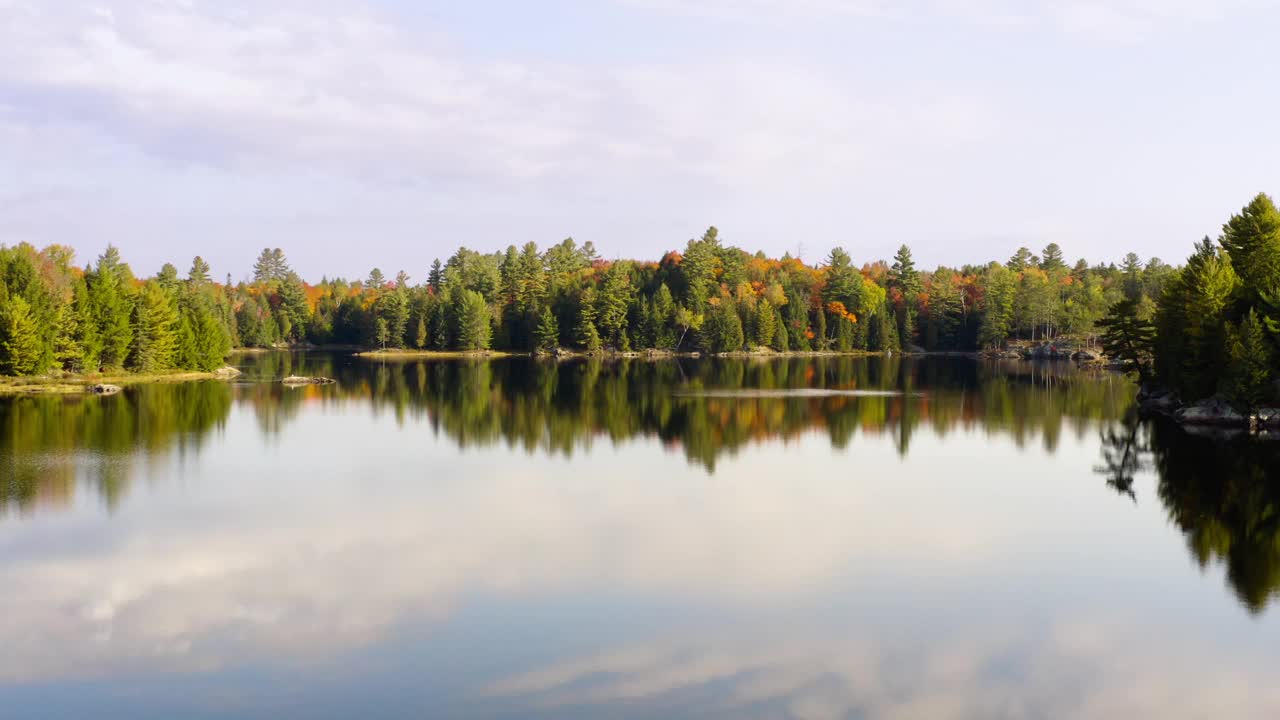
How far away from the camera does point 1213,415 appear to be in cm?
5094

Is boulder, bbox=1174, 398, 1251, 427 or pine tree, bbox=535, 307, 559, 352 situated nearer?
boulder, bbox=1174, 398, 1251, 427

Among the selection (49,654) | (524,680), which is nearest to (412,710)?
(524,680)

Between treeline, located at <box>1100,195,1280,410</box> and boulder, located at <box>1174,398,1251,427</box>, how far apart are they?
0.68m

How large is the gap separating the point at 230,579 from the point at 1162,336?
182 feet

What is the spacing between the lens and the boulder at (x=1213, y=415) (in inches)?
1946

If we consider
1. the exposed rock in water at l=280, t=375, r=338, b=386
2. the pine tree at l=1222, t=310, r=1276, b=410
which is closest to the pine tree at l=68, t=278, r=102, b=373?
the exposed rock in water at l=280, t=375, r=338, b=386

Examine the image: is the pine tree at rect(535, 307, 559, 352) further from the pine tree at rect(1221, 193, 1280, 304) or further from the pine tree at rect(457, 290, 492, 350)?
the pine tree at rect(1221, 193, 1280, 304)

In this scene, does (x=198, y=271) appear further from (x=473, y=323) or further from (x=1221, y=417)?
(x=1221, y=417)

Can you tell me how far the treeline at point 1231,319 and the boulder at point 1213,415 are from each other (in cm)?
68

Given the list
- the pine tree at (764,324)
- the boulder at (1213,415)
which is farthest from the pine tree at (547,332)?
the boulder at (1213,415)

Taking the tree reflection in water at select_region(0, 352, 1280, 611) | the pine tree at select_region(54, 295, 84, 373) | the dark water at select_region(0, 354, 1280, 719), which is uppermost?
the pine tree at select_region(54, 295, 84, 373)

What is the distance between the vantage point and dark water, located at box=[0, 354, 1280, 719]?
17078 mm

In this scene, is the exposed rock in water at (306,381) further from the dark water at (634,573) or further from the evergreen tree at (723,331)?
the evergreen tree at (723,331)

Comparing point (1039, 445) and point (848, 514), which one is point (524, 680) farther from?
point (1039, 445)
